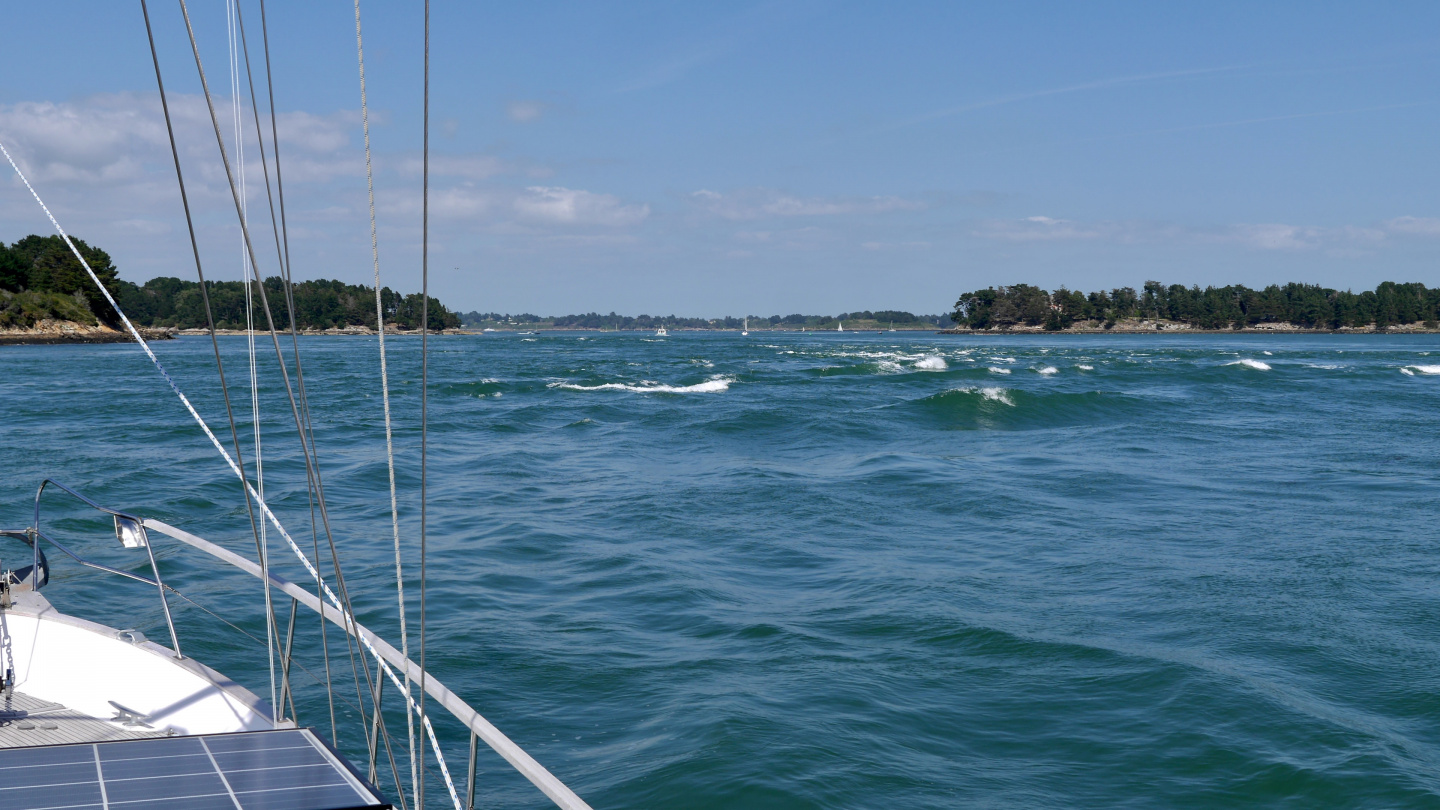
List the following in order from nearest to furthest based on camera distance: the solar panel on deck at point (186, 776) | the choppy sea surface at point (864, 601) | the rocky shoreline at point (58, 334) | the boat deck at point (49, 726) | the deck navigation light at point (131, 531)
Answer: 1. the solar panel on deck at point (186, 776)
2. the boat deck at point (49, 726)
3. the deck navigation light at point (131, 531)
4. the choppy sea surface at point (864, 601)
5. the rocky shoreline at point (58, 334)

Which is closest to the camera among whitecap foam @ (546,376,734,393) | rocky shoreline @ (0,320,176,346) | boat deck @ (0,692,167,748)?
boat deck @ (0,692,167,748)

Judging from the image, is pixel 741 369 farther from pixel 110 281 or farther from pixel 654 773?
pixel 110 281

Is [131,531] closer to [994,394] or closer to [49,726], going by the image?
[49,726]

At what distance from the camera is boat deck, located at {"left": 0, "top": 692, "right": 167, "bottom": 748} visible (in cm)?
479

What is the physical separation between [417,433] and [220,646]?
64.5ft

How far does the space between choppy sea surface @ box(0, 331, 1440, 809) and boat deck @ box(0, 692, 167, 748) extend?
1.44 meters

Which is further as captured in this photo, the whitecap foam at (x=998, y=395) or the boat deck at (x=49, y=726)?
the whitecap foam at (x=998, y=395)

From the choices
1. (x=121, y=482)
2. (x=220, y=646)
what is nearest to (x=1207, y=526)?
(x=220, y=646)

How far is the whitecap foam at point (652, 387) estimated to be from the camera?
42375 millimetres

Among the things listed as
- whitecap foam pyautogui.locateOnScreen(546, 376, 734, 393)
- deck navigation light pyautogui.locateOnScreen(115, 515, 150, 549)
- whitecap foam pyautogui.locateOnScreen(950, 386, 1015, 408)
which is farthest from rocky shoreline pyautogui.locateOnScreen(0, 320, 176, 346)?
deck navigation light pyautogui.locateOnScreen(115, 515, 150, 549)

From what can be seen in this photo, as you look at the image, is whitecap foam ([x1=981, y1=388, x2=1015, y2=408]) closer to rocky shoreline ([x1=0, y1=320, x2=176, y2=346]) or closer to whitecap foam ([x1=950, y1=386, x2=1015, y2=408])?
whitecap foam ([x1=950, y1=386, x2=1015, y2=408])

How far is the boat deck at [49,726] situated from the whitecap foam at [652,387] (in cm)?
3661

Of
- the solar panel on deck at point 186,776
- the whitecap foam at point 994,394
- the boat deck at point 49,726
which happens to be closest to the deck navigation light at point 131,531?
the boat deck at point 49,726

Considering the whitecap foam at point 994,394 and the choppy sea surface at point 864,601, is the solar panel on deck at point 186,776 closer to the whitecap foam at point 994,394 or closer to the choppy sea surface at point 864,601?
the choppy sea surface at point 864,601
